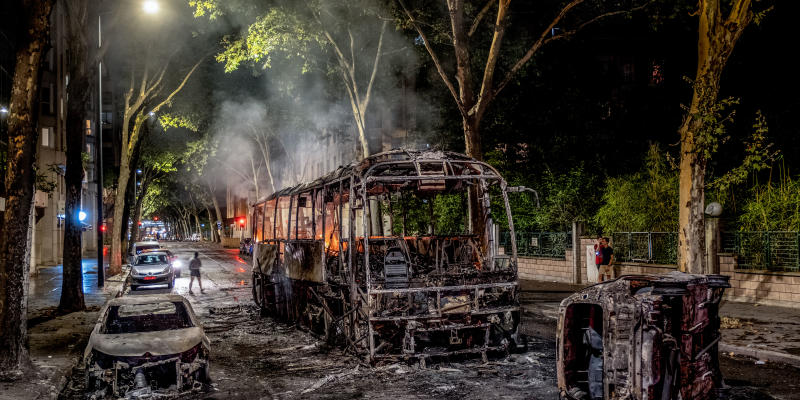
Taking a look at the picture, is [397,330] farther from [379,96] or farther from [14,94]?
[379,96]

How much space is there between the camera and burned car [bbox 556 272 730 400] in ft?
18.4

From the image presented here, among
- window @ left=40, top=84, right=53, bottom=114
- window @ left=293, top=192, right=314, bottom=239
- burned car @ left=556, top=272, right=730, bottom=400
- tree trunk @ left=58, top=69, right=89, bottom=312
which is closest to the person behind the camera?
burned car @ left=556, top=272, right=730, bottom=400

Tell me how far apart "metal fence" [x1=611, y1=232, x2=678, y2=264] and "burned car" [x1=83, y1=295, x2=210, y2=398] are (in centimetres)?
1321

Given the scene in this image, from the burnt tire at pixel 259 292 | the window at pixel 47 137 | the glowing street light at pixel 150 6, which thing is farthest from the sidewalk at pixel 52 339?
the window at pixel 47 137

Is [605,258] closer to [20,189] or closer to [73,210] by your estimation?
[73,210]

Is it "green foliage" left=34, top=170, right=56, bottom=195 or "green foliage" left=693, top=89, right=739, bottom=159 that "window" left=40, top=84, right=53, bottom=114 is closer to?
"green foliage" left=34, top=170, right=56, bottom=195

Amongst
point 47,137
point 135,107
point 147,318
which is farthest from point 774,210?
point 47,137

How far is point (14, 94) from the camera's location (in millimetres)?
9438

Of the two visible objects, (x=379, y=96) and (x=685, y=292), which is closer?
(x=685, y=292)

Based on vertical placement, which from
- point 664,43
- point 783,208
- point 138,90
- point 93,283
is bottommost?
point 93,283

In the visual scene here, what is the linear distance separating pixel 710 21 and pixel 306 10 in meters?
13.6

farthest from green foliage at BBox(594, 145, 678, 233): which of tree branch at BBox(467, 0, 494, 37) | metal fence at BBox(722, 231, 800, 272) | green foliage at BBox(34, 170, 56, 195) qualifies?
green foliage at BBox(34, 170, 56, 195)

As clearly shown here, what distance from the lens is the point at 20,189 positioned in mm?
9352

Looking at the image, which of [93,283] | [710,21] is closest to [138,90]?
[93,283]
